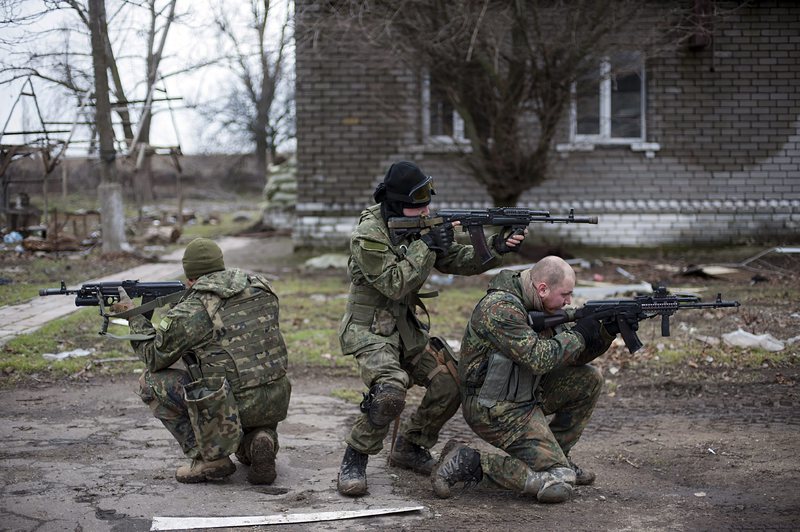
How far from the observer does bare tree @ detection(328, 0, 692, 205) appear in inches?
461

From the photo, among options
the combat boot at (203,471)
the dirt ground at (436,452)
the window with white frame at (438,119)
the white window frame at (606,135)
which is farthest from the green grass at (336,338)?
the white window frame at (606,135)

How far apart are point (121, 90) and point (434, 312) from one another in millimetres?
11435

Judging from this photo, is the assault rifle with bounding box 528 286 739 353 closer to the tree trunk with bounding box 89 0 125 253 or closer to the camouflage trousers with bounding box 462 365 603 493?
the camouflage trousers with bounding box 462 365 603 493

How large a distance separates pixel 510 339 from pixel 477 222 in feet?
3.05

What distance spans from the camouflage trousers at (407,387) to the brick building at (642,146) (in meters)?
9.40

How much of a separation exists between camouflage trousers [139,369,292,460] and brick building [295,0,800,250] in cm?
972

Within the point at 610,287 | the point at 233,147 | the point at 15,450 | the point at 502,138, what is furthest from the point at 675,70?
the point at 233,147

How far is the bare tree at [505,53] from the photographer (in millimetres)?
11719

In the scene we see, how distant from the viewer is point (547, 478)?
4.27 m

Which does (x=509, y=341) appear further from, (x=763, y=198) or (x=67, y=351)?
(x=763, y=198)

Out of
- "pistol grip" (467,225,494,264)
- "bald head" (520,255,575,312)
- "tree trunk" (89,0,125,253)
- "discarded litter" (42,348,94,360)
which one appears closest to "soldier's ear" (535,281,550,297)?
"bald head" (520,255,575,312)

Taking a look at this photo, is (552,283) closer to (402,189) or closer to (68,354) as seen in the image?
(402,189)

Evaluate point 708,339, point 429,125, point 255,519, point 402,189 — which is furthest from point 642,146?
point 255,519

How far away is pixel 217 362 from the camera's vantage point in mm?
4488
